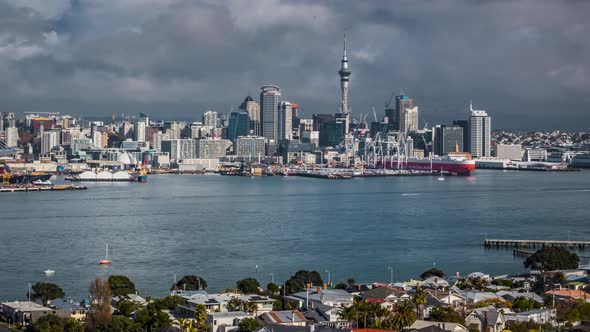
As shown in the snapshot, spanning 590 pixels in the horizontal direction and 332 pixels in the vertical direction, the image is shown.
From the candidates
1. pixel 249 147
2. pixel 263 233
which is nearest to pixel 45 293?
pixel 263 233

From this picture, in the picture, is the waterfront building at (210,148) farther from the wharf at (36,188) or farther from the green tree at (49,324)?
the green tree at (49,324)

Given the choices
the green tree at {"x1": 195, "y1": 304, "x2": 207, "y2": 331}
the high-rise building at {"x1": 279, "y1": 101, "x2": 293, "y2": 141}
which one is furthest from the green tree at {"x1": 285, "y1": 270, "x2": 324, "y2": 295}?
the high-rise building at {"x1": 279, "y1": 101, "x2": 293, "y2": 141}

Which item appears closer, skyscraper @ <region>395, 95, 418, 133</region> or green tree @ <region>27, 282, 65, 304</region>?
green tree @ <region>27, 282, 65, 304</region>

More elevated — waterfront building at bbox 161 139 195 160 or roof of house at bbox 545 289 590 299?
waterfront building at bbox 161 139 195 160

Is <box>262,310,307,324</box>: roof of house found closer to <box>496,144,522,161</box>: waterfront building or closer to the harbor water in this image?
the harbor water

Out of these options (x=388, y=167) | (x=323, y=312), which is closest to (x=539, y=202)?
(x=323, y=312)

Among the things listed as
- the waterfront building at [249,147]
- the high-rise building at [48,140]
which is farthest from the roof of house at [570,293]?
the high-rise building at [48,140]
